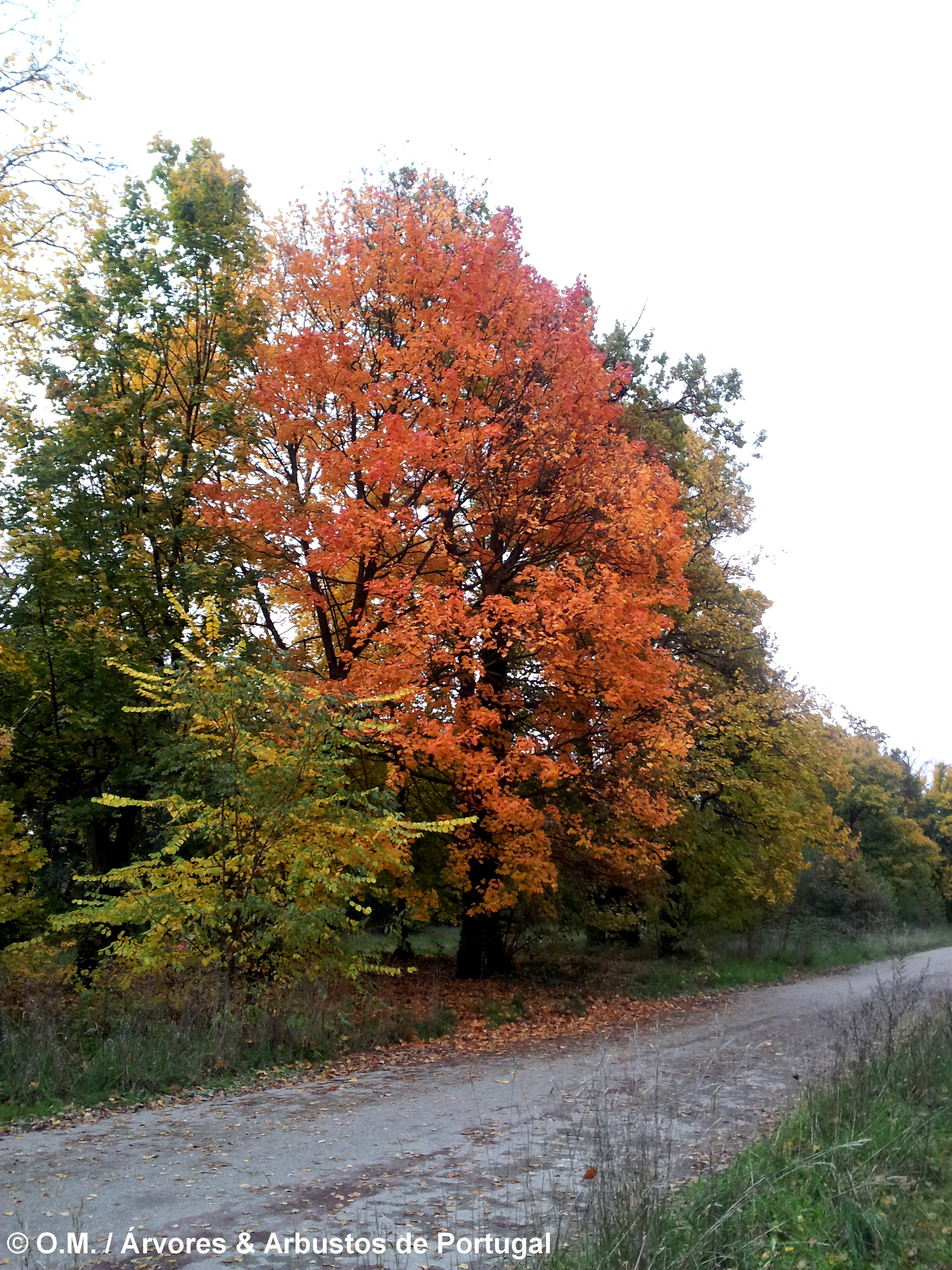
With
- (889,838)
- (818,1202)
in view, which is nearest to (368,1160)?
(818,1202)

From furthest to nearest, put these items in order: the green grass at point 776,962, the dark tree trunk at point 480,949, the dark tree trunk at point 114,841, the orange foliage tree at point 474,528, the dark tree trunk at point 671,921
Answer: the dark tree trunk at point 671,921
the green grass at point 776,962
the dark tree trunk at point 480,949
the dark tree trunk at point 114,841
the orange foliage tree at point 474,528

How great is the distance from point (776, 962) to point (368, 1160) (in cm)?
2121

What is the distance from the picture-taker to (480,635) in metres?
13.1

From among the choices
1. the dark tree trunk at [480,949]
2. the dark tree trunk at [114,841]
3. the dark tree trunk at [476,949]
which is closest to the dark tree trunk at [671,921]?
the dark tree trunk at [480,949]

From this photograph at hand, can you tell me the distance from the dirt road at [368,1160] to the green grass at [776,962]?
8.93 m

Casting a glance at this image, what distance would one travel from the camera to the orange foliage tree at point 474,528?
12.8 m

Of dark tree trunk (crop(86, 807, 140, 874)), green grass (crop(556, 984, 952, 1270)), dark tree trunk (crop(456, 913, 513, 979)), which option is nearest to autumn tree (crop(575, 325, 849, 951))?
dark tree trunk (crop(456, 913, 513, 979))

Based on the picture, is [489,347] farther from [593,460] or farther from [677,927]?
[677,927]

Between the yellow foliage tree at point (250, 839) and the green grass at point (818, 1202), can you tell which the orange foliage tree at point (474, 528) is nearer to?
the yellow foliage tree at point (250, 839)

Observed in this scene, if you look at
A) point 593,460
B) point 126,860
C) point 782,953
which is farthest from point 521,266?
point 782,953

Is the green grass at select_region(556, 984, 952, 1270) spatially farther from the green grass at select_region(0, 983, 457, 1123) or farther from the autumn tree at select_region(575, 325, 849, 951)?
the autumn tree at select_region(575, 325, 849, 951)

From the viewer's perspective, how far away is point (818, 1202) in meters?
4.97

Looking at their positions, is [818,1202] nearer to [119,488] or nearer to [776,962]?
[119,488]

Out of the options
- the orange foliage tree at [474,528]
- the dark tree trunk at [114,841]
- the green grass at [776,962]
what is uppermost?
Result: the orange foliage tree at [474,528]
